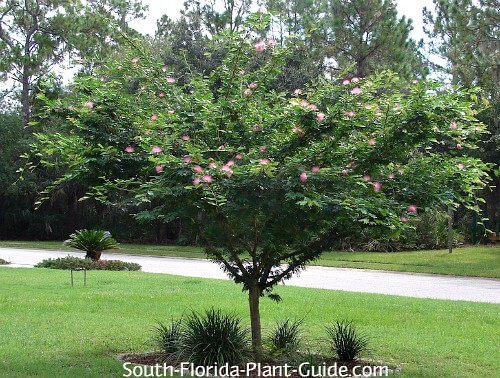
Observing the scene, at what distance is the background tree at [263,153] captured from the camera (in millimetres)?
5961

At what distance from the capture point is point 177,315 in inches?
406

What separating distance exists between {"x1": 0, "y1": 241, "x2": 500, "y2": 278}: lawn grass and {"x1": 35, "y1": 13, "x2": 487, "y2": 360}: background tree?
1249 cm

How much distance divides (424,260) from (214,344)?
60.6 ft

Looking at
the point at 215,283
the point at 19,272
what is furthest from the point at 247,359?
the point at 19,272

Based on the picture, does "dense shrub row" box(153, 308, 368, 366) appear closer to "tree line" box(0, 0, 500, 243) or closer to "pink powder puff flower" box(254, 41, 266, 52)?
"pink powder puff flower" box(254, 41, 266, 52)

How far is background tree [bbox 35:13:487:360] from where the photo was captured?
19.6 feet

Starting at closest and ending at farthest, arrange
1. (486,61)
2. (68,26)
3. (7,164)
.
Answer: (486,61) < (68,26) < (7,164)

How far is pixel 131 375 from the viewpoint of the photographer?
6.51m

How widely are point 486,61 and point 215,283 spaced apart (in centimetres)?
1437

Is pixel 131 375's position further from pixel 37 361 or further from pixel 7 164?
pixel 7 164

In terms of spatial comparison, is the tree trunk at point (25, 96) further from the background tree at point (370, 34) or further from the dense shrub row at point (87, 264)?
the dense shrub row at point (87, 264)

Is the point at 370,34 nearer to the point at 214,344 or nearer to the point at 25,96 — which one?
the point at 25,96

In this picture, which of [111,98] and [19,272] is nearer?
[111,98]

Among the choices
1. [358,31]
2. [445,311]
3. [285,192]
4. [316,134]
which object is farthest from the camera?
[358,31]
